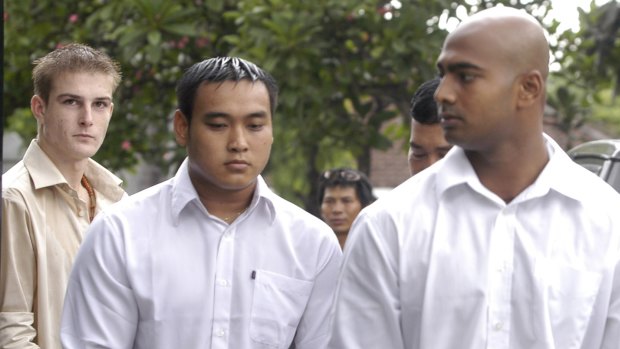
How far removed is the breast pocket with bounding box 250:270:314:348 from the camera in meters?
3.79

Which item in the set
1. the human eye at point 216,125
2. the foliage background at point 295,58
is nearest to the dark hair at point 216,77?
the human eye at point 216,125

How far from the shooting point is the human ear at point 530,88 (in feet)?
11.0

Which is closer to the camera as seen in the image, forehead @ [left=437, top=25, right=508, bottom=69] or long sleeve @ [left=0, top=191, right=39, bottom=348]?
forehead @ [left=437, top=25, right=508, bottom=69]

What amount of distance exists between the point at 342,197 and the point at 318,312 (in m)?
3.65

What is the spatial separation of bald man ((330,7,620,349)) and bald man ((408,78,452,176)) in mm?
1547

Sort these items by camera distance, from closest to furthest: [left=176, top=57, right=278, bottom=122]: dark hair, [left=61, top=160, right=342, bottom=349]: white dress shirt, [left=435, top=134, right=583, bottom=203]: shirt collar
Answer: [left=435, top=134, right=583, bottom=203]: shirt collar
[left=61, top=160, right=342, bottom=349]: white dress shirt
[left=176, top=57, right=278, bottom=122]: dark hair

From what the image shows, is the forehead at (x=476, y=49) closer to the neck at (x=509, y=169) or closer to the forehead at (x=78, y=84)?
the neck at (x=509, y=169)

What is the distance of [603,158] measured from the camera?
5.90 metres

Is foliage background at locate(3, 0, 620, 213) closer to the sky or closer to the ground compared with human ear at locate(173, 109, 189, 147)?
closer to the sky

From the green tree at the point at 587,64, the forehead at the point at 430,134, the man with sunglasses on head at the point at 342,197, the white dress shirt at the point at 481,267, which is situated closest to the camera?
the white dress shirt at the point at 481,267

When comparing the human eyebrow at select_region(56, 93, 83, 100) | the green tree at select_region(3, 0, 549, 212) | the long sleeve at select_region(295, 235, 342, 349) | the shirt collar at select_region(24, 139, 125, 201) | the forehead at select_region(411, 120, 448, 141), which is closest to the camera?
the long sleeve at select_region(295, 235, 342, 349)

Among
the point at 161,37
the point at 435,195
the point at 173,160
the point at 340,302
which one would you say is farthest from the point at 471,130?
the point at 173,160

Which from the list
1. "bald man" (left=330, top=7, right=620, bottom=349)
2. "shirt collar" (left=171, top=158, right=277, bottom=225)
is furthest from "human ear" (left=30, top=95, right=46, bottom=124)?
"bald man" (left=330, top=7, right=620, bottom=349)

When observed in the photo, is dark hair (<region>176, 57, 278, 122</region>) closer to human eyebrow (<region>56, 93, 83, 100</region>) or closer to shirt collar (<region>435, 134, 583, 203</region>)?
human eyebrow (<region>56, 93, 83, 100</region>)
